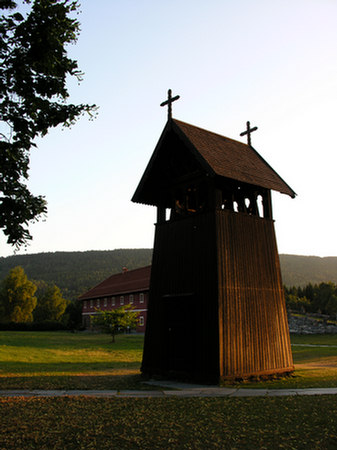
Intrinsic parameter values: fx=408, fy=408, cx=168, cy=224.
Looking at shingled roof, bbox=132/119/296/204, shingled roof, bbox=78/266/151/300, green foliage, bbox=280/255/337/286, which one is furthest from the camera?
green foliage, bbox=280/255/337/286

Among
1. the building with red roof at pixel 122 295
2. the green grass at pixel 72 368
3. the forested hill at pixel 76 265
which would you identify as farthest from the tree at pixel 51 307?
the forested hill at pixel 76 265

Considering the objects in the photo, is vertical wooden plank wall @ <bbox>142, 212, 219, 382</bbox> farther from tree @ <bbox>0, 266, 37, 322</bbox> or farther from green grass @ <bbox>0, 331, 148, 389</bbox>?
tree @ <bbox>0, 266, 37, 322</bbox>

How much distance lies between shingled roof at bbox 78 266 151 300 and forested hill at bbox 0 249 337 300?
6481cm

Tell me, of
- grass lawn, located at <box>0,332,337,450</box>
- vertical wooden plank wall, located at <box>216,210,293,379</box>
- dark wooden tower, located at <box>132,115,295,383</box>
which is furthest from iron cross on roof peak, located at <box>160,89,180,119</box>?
grass lawn, located at <box>0,332,337,450</box>

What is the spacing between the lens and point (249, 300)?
14.4m

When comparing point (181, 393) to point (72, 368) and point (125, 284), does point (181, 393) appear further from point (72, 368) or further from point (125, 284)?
point (125, 284)

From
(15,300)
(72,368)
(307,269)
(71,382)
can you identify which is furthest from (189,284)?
(307,269)

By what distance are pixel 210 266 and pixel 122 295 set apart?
48.4 m

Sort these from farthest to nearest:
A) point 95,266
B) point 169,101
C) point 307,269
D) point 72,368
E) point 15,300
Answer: point 307,269 < point 95,266 < point 15,300 < point 72,368 < point 169,101

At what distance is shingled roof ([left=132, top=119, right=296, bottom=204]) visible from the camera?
14.8 m

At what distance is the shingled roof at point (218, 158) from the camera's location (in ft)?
48.5

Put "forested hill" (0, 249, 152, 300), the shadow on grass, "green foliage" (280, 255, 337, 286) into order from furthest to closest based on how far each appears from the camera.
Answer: "green foliage" (280, 255, 337, 286), "forested hill" (0, 249, 152, 300), the shadow on grass

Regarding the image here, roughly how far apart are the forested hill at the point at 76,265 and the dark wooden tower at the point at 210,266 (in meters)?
116

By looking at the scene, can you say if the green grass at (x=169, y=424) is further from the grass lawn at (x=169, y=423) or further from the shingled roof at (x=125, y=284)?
the shingled roof at (x=125, y=284)
